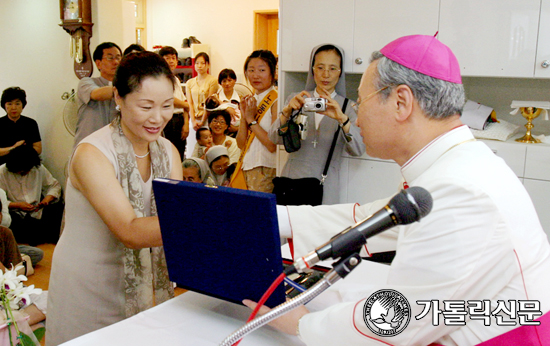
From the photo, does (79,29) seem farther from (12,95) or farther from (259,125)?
(259,125)

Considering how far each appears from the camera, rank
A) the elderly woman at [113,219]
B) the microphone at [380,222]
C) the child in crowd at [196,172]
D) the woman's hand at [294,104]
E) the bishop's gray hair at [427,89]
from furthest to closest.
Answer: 1. the child in crowd at [196,172]
2. the woman's hand at [294,104]
3. the elderly woman at [113,219]
4. the bishop's gray hair at [427,89]
5. the microphone at [380,222]

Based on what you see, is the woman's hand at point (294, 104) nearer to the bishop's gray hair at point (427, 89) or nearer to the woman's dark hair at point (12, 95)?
the bishop's gray hair at point (427, 89)

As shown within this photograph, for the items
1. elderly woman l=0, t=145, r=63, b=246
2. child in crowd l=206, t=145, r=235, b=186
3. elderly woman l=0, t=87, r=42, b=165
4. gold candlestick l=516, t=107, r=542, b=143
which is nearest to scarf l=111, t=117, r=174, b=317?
gold candlestick l=516, t=107, r=542, b=143

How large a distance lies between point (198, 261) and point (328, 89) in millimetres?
2198

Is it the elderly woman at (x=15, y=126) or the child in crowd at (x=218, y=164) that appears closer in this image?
the child in crowd at (x=218, y=164)

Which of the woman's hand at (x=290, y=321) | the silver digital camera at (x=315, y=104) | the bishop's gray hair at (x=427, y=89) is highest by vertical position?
the bishop's gray hair at (x=427, y=89)

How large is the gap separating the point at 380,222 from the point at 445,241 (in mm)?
249

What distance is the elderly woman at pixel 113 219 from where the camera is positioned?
1415 mm


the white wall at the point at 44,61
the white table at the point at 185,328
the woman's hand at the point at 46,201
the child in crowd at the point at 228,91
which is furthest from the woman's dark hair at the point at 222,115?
the white table at the point at 185,328

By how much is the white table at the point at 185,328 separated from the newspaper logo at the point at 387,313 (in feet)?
0.88

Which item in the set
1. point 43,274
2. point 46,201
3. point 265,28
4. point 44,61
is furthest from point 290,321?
point 265,28

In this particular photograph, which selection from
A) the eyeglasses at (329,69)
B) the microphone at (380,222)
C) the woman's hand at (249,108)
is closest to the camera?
the microphone at (380,222)

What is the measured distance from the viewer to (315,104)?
115 inches

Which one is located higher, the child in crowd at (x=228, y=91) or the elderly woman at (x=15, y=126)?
the child in crowd at (x=228, y=91)
